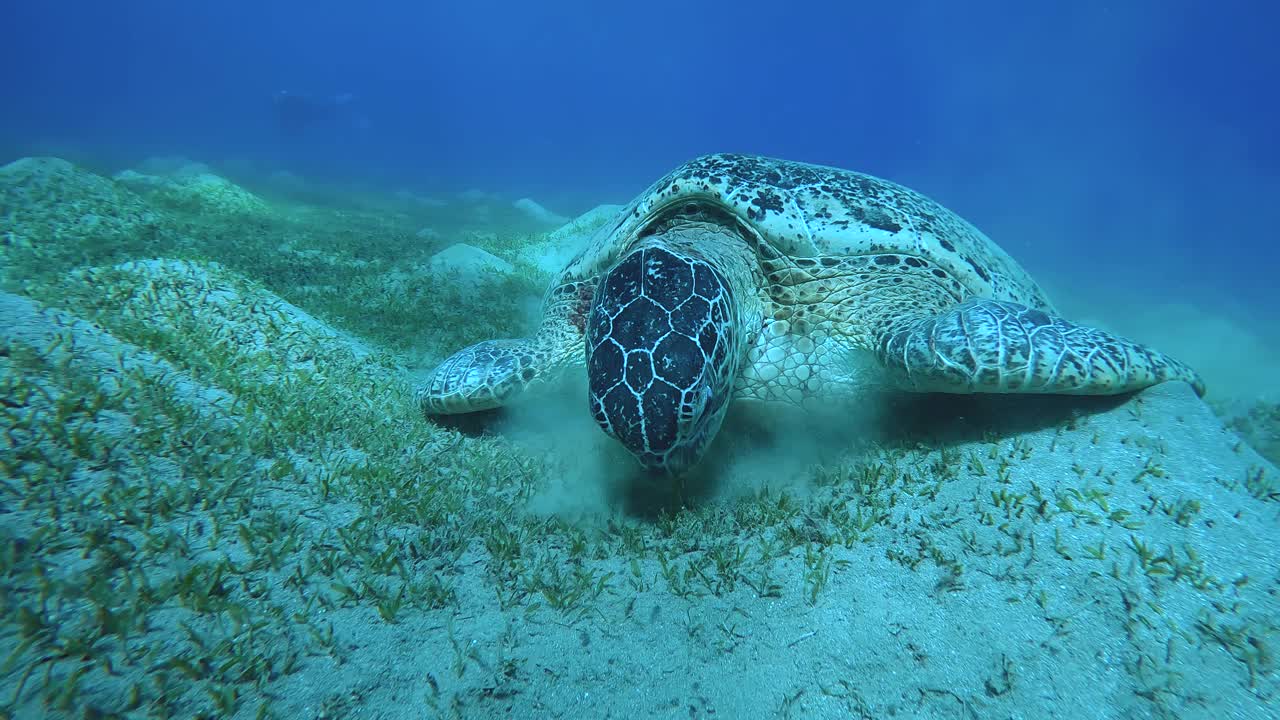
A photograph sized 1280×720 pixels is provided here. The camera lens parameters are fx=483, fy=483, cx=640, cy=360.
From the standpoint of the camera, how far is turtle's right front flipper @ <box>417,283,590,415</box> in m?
3.47

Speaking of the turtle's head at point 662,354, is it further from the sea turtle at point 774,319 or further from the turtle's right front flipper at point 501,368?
the turtle's right front flipper at point 501,368

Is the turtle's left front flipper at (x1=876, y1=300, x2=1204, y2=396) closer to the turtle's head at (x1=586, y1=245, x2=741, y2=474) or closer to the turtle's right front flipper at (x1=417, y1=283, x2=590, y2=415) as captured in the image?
the turtle's head at (x1=586, y1=245, x2=741, y2=474)

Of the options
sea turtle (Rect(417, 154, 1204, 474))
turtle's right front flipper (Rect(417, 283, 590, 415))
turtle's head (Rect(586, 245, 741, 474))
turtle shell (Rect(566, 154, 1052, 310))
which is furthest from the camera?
turtle shell (Rect(566, 154, 1052, 310))

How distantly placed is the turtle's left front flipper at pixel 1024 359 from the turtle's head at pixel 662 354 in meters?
1.13

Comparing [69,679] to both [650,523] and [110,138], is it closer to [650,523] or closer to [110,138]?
[650,523]

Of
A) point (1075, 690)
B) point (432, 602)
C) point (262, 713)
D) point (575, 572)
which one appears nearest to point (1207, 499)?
point (1075, 690)

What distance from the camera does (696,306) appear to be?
2.68m

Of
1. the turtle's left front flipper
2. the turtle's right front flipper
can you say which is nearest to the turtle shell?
the turtle's right front flipper

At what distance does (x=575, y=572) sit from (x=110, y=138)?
66.2 m

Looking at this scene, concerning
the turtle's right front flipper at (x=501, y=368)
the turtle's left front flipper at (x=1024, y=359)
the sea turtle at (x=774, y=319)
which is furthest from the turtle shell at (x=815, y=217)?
the turtle's left front flipper at (x=1024, y=359)

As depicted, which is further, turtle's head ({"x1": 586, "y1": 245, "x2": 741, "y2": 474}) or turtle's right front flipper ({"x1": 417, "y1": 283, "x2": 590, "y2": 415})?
turtle's right front flipper ({"x1": 417, "y1": 283, "x2": 590, "y2": 415})

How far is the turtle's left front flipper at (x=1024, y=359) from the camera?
259cm

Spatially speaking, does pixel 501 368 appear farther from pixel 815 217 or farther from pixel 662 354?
pixel 815 217

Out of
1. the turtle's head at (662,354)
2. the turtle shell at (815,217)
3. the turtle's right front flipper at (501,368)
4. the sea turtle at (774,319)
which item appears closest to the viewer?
the turtle's head at (662,354)
